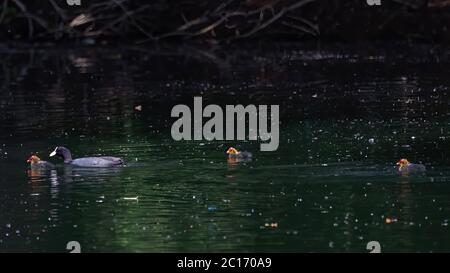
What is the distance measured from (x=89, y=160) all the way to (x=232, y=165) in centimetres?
194

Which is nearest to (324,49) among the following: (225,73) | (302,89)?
(225,73)

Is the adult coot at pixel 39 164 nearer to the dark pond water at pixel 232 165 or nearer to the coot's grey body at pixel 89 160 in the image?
the dark pond water at pixel 232 165

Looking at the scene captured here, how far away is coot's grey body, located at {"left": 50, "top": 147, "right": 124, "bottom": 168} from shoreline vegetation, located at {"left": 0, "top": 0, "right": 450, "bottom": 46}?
18.9 meters

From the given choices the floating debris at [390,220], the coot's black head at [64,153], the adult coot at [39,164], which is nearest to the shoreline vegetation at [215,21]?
the coot's black head at [64,153]

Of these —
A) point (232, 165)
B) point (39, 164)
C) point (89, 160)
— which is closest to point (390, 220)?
point (232, 165)

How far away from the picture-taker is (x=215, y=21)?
3809 cm

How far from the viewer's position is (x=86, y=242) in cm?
1357

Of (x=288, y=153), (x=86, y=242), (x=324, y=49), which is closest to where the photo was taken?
(x=86, y=242)

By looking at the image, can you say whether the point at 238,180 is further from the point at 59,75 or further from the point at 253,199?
the point at 59,75

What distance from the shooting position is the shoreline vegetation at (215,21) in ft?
122

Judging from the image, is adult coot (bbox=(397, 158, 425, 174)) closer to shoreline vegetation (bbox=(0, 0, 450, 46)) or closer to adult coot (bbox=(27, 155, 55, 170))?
adult coot (bbox=(27, 155, 55, 170))

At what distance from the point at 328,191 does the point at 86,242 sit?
3.45 meters

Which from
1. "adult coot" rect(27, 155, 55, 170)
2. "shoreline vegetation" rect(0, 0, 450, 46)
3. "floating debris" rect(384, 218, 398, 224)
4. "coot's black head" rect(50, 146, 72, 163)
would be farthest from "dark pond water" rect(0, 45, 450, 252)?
"shoreline vegetation" rect(0, 0, 450, 46)
